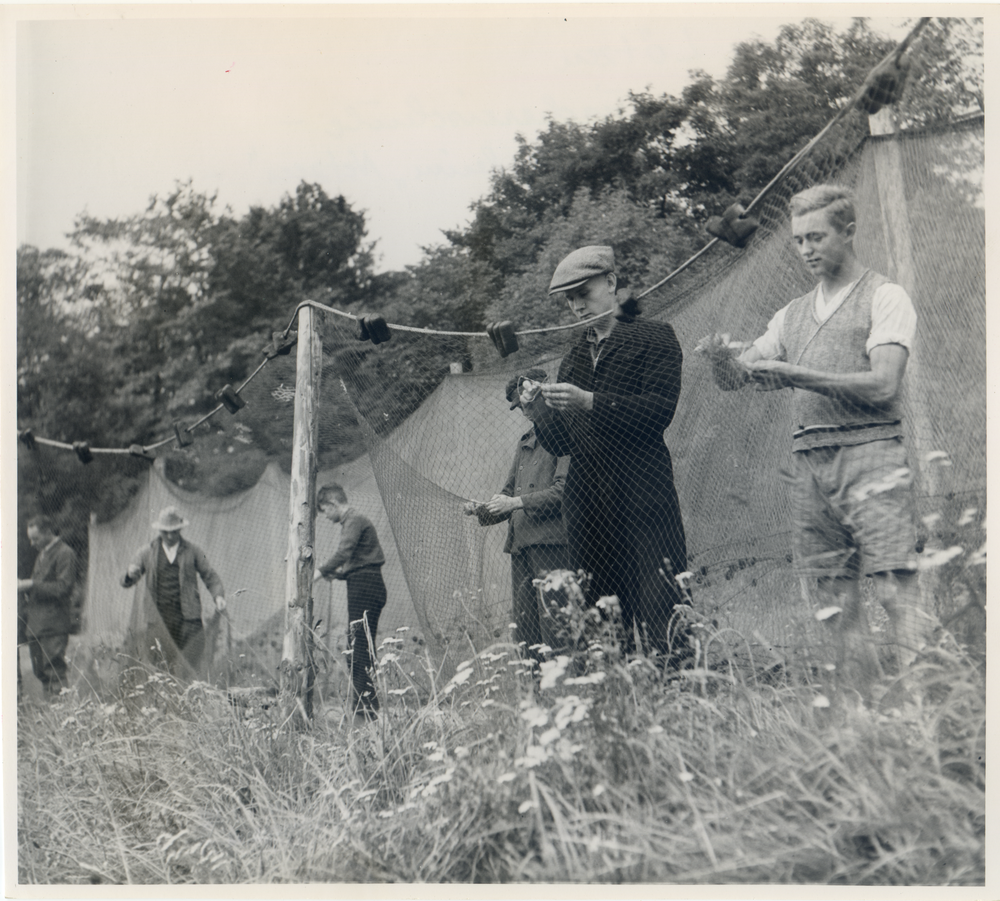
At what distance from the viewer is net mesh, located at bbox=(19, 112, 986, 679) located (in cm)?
292

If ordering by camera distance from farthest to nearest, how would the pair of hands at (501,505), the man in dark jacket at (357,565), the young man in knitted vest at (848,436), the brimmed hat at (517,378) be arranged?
the man in dark jacket at (357,565)
the brimmed hat at (517,378)
the pair of hands at (501,505)
the young man in knitted vest at (848,436)

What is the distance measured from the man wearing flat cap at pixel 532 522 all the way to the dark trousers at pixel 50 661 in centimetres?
226

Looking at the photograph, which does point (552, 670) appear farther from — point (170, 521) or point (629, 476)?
point (170, 521)

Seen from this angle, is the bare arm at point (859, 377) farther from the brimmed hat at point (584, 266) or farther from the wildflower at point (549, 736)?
the wildflower at point (549, 736)

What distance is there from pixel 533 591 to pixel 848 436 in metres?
1.22

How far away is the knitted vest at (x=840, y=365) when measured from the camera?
284cm

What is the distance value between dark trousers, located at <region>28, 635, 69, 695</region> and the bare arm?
11.3ft

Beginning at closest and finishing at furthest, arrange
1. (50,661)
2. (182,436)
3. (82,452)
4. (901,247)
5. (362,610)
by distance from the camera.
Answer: (901,247) < (362,610) < (50,661) < (182,436) < (82,452)

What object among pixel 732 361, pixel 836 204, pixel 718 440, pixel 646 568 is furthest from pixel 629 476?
pixel 836 204

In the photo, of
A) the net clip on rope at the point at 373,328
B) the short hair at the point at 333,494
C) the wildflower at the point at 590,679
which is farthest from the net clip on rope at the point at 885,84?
the short hair at the point at 333,494

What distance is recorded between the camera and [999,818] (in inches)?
104

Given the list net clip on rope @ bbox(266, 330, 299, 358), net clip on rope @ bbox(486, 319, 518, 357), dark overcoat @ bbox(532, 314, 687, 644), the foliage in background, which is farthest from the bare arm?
net clip on rope @ bbox(266, 330, 299, 358)

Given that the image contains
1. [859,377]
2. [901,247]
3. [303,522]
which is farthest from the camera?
[303,522]

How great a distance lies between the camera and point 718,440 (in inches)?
127
